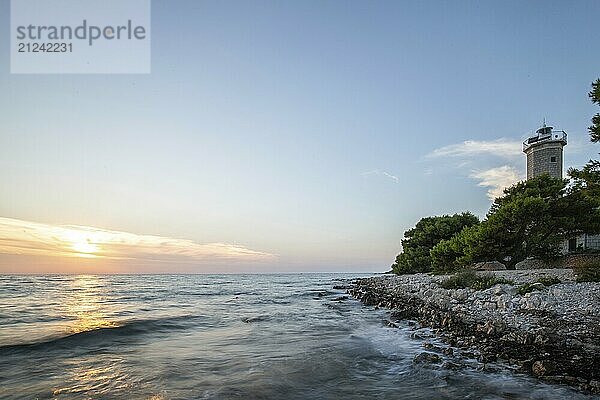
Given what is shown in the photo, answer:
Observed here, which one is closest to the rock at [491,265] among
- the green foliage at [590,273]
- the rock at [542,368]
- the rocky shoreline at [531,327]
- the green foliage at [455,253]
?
the green foliage at [455,253]

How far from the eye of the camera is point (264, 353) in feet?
37.3

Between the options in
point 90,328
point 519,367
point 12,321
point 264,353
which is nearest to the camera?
point 519,367

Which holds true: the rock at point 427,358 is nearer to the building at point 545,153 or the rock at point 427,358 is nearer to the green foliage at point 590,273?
the green foliage at point 590,273

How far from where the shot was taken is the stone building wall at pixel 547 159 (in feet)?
158

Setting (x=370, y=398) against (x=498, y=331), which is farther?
(x=498, y=331)

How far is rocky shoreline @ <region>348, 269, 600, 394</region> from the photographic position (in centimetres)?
755

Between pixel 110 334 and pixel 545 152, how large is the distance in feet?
169

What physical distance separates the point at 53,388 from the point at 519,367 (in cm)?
939

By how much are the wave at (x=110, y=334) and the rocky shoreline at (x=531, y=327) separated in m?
9.89

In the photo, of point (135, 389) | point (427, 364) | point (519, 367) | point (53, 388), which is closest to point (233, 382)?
point (135, 389)

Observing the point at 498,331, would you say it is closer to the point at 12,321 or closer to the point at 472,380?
the point at 472,380

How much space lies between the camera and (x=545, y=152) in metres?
48.9

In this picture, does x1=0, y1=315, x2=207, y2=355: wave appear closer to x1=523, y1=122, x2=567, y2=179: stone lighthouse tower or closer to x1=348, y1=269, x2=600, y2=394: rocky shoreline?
x1=348, y1=269, x2=600, y2=394: rocky shoreline

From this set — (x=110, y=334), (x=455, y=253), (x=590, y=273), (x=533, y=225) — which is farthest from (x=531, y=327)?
(x=455, y=253)
